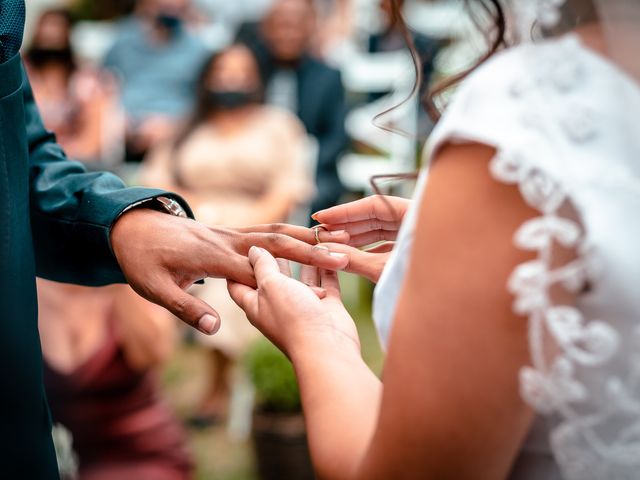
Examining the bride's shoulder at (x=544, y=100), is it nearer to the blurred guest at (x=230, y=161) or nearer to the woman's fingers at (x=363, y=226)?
the woman's fingers at (x=363, y=226)

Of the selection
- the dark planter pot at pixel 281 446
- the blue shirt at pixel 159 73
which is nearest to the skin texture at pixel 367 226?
the dark planter pot at pixel 281 446

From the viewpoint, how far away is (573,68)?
0.96 metres

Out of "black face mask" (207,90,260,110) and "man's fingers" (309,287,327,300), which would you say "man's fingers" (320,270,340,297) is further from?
"black face mask" (207,90,260,110)

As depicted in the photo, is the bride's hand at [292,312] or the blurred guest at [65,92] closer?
the bride's hand at [292,312]

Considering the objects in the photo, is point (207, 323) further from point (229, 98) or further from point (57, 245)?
point (229, 98)

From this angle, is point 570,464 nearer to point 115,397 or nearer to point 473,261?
point 473,261

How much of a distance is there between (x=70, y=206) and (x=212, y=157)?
3.24 m

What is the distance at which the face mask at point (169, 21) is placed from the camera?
6.13 m

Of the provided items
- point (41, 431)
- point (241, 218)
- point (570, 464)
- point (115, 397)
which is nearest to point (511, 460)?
point (570, 464)

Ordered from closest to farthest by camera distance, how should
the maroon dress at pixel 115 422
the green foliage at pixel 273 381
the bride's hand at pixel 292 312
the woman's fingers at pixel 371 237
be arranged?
the bride's hand at pixel 292 312
the woman's fingers at pixel 371 237
the maroon dress at pixel 115 422
the green foliage at pixel 273 381

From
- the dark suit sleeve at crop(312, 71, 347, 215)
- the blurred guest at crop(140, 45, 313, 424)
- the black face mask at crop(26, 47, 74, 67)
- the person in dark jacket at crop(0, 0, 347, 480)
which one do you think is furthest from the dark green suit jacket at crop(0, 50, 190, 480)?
the black face mask at crop(26, 47, 74, 67)

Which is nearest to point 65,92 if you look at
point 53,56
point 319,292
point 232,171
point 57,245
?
point 53,56

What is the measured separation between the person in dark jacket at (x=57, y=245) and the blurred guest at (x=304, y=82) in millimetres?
3928

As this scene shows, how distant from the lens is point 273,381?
360 centimetres
